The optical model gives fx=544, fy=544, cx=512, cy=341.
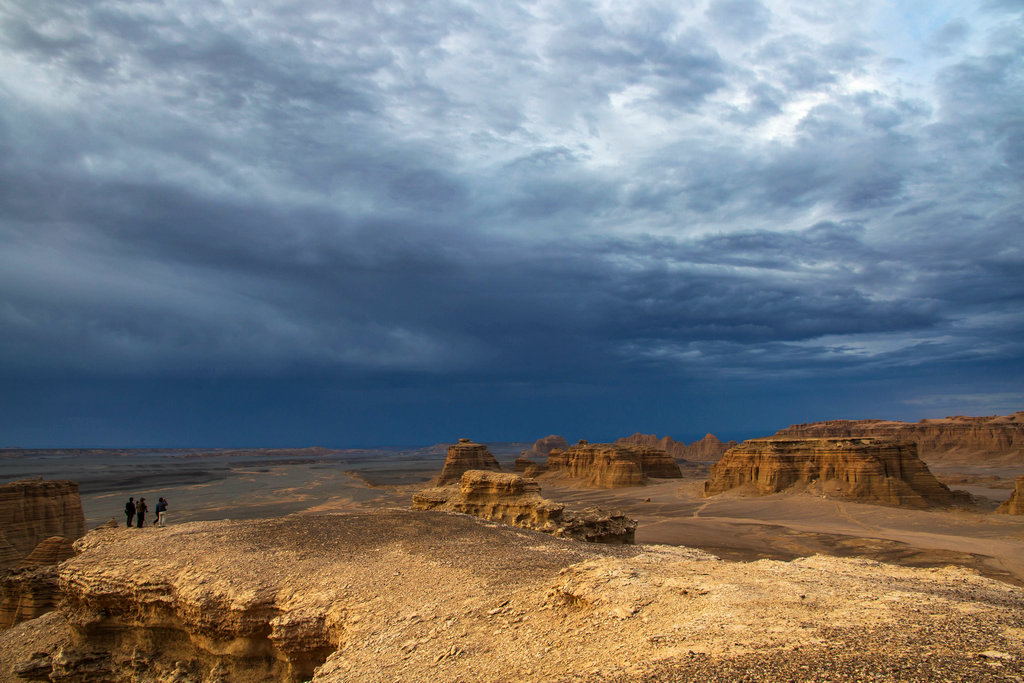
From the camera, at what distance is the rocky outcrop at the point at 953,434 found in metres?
80.2

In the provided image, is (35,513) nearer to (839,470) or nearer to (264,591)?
(264,591)

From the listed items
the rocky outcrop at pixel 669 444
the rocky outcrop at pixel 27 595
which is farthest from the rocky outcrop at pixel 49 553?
the rocky outcrop at pixel 669 444

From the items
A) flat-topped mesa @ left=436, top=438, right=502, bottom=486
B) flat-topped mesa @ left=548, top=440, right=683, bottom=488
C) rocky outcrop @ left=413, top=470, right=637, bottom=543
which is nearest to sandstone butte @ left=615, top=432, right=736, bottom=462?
flat-topped mesa @ left=548, top=440, right=683, bottom=488

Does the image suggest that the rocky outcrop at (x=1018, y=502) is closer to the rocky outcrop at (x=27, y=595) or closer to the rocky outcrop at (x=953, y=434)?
the rocky outcrop at (x=27, y=595)

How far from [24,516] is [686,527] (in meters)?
30.8

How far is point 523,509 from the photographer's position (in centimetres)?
1678

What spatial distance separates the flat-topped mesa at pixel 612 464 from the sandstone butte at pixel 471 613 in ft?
155

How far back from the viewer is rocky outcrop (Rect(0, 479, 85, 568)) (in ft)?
70.3

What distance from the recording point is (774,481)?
42750 mm

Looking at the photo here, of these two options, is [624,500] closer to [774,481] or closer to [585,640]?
[774,481]

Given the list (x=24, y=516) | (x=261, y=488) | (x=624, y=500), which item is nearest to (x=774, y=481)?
(x=624, y=500)

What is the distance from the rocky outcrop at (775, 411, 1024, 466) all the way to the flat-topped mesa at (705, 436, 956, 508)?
34.3 m

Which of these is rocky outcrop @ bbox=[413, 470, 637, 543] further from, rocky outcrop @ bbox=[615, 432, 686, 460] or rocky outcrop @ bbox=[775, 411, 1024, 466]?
rocky outcrop @ bbox=[615, 432, 686, 460]

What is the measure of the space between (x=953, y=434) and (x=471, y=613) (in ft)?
358
